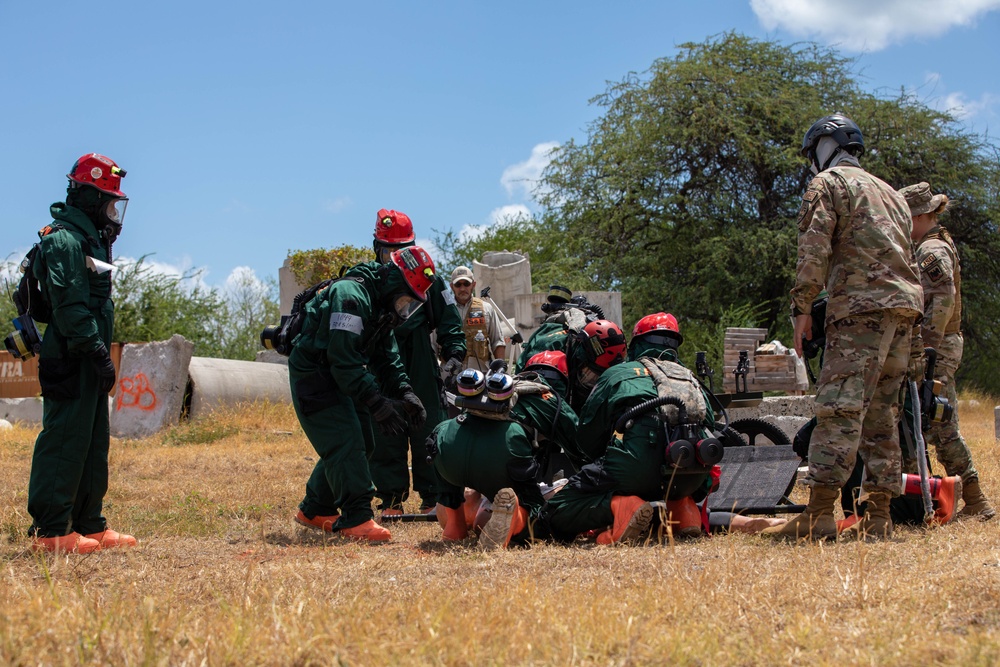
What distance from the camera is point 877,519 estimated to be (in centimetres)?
489

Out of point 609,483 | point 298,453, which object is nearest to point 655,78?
point 298,453

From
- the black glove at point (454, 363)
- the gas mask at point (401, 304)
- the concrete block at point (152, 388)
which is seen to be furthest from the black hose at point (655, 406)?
the concrete block at point (152, 388)

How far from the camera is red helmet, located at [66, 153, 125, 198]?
5.52 meters

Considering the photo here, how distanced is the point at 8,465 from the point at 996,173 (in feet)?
68.0

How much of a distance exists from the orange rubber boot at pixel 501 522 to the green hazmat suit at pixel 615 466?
1.32 ft

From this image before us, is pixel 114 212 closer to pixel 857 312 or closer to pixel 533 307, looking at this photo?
pixel 857 312

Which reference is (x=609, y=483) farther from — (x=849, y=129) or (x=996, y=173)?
(x=996, y=173)

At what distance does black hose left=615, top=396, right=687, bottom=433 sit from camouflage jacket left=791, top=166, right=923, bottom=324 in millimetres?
764

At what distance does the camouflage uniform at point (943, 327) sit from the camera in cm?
569

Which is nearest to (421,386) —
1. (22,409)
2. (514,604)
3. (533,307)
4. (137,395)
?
(514,604)

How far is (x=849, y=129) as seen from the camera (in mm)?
5227

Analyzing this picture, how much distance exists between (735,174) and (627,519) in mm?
18424

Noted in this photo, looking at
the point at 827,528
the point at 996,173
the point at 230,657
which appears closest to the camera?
the point at 230,657

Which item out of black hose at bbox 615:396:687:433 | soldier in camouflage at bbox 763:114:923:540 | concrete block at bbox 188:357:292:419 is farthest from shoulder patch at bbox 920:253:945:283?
concrete block at bbox 188:357:292:419
